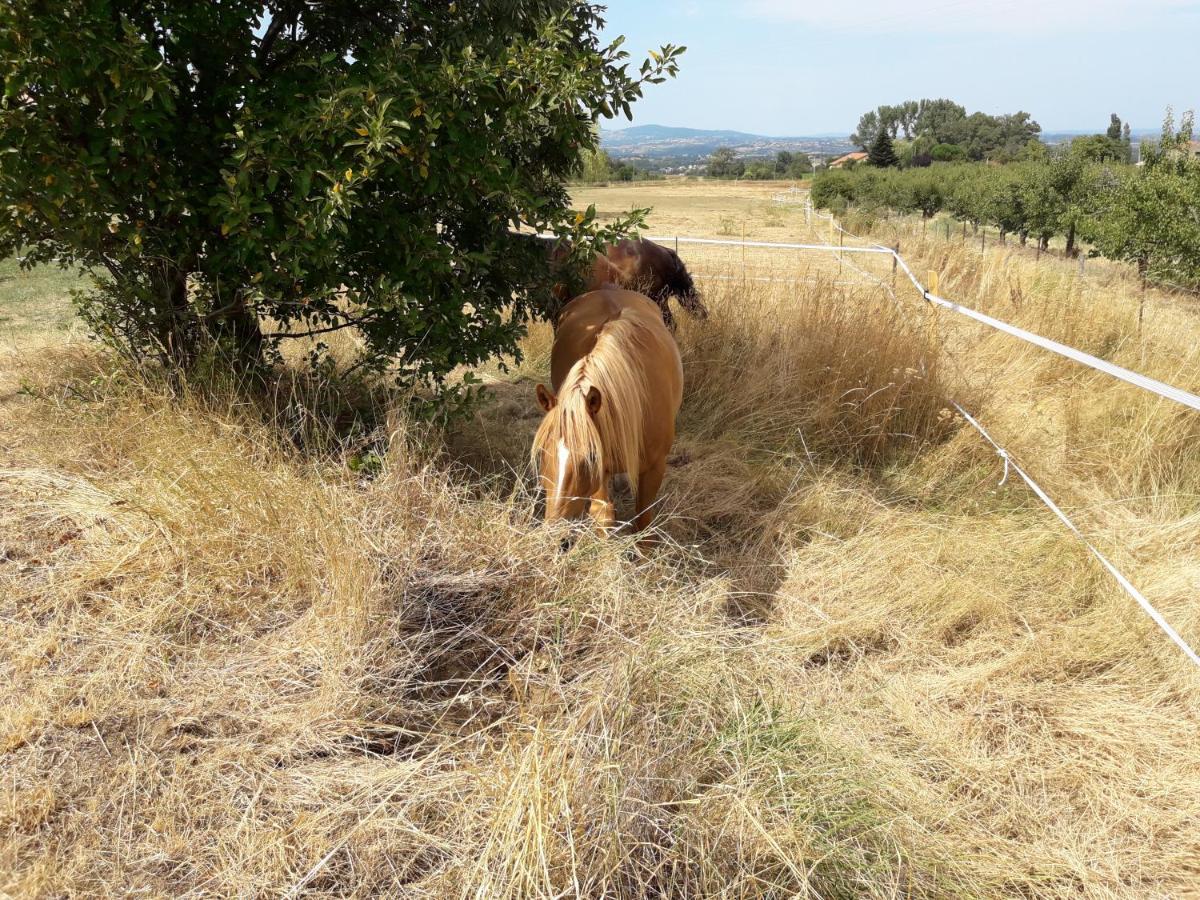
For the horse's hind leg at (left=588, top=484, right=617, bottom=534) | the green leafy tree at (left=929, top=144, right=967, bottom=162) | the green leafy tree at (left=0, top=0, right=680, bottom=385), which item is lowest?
the horse's hind leg at (left=588, top=484, right=617, bottom=534)

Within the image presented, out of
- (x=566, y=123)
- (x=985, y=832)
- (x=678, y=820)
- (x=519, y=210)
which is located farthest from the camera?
(x=519, y=210)

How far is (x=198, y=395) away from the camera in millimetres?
3730

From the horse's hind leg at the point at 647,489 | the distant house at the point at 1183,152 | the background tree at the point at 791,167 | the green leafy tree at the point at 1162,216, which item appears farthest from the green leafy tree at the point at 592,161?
the background tree at the point at 791,167

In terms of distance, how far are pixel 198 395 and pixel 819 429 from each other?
399 cm

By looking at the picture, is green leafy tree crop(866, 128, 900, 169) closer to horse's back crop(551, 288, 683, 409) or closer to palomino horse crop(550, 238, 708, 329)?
palomino horse crop(550, 238, 708, 329)

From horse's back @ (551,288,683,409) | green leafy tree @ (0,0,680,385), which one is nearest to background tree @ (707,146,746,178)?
horse's back @ (551,288,683,409)

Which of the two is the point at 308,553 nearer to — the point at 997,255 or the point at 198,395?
the point at 198,395

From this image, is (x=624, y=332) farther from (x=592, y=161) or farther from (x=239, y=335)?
(x=592, y=161)

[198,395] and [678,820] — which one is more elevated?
[198,395]

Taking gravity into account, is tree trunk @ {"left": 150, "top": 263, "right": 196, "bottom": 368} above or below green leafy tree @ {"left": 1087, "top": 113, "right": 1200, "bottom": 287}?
below

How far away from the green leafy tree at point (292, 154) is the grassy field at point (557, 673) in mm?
629

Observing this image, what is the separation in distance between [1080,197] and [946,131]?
12345 centimetres

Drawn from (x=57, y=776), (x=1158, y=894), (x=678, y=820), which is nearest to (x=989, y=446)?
(x=1158, y=894)

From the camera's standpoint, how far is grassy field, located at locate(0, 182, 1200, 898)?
1.81 meters
